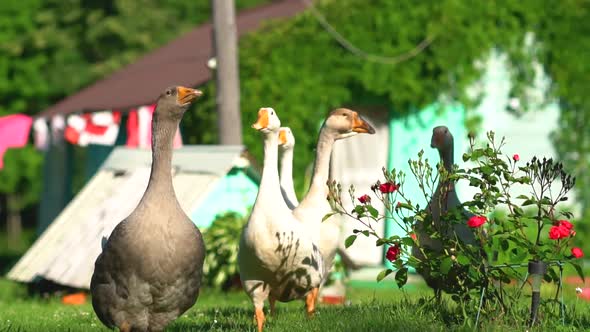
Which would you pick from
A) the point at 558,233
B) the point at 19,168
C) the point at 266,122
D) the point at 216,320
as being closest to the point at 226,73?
the point at 216,320

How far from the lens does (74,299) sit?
1310cm

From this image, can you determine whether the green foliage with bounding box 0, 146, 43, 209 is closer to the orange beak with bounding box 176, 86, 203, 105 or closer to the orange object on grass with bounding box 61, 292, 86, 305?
the orange object on grass with bounding box 61, 292, 86, 305

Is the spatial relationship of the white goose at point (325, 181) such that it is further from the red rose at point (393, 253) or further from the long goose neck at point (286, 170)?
the red rose at point (393, 253)

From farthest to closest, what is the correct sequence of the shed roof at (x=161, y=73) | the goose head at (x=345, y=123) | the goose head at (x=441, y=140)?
1. the shed roof at (x=161, y=73)
2. the goose head at (x=345, y=123)
3. the goose head at (x=441, y=140)

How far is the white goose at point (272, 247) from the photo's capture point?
7.97m

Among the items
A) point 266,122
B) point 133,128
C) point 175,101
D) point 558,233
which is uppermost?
point 133,128

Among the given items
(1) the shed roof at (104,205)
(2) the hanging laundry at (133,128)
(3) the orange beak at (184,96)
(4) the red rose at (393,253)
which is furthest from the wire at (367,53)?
A: (3) the orange beak at (184,96)

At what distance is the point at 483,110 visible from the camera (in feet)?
59.0

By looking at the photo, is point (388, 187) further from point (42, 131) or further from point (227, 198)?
point (42, 131)

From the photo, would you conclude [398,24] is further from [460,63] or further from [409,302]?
[409,302]

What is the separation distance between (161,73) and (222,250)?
882cm

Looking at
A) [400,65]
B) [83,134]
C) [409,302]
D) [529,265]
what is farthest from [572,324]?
[83,134]

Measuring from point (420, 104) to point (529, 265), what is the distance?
33.3 feet

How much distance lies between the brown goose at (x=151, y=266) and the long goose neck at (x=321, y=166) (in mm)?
2150
